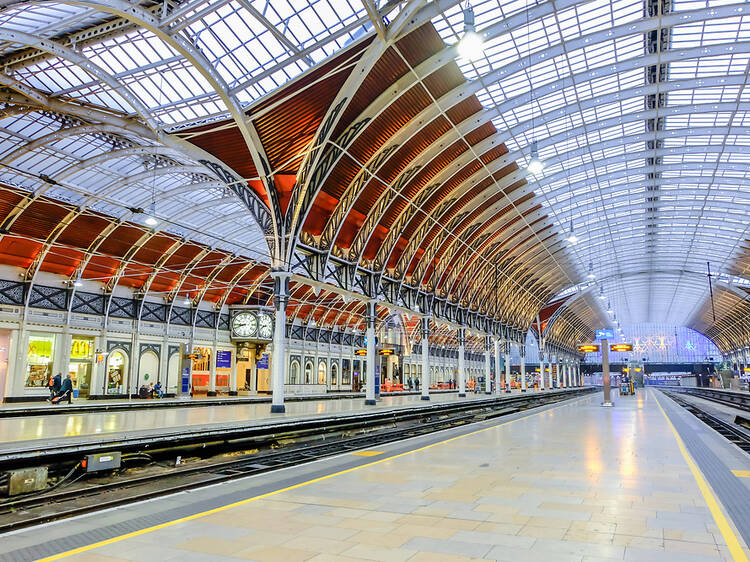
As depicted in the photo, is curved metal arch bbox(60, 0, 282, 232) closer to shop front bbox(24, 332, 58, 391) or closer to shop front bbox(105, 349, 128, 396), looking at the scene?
shop front bbox(24, 332, 58, 391)

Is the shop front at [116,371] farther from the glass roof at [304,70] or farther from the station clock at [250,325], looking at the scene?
the station clock at [250,325]

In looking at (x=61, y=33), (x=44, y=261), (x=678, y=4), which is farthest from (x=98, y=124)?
(x=678, y=4)

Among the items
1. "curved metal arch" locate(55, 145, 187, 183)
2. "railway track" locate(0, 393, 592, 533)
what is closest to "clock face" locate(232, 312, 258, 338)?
"curved metal arch" locate(55, 145, 187, 183)

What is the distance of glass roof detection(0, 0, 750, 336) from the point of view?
19.3 metres

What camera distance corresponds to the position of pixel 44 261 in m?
34.1

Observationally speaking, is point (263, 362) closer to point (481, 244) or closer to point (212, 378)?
point (212, 378)

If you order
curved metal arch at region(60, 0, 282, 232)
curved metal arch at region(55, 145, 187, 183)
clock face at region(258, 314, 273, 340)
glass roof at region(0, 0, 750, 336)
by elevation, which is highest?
glass roof at region(0, 0, 750, 336)

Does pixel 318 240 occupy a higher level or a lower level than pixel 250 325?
higher

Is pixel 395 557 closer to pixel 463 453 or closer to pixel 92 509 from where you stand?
pixel 92 509

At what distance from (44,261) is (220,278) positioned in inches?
569

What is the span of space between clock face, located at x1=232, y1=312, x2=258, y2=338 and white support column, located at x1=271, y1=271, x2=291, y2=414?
22.1 meters

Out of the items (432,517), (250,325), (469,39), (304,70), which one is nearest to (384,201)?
(304,70)

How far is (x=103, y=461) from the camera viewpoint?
12.8 m

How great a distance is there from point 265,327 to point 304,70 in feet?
97.3
